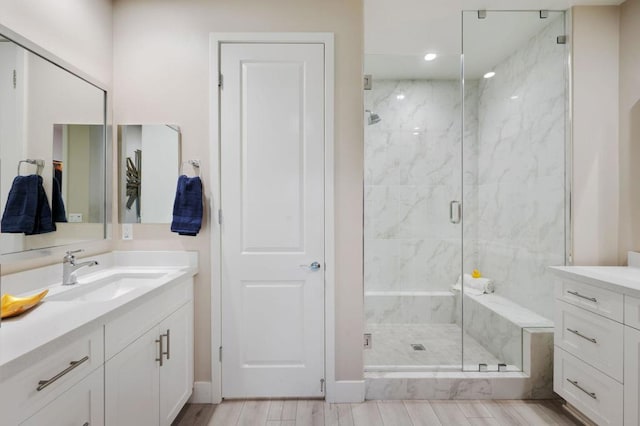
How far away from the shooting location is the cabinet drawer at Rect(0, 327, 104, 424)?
0.89 metres

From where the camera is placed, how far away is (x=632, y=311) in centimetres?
158

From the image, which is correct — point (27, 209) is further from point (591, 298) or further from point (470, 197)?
point (470, 197)

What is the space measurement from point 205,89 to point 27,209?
1.20 metres

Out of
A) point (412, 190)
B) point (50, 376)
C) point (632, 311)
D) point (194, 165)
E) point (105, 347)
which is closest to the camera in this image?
point (50, 376)

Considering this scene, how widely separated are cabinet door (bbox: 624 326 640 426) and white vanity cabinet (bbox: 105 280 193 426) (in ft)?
7.68

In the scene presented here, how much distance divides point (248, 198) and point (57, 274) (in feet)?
3.59

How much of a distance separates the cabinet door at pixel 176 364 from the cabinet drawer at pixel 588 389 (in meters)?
2.31

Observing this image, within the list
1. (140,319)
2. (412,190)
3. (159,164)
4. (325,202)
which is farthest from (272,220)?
(412,190)

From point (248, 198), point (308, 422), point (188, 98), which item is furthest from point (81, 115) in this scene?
point (308, 422)

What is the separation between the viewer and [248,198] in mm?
2166

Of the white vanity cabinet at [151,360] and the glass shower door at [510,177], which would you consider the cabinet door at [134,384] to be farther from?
the glass shower door at [510,177]

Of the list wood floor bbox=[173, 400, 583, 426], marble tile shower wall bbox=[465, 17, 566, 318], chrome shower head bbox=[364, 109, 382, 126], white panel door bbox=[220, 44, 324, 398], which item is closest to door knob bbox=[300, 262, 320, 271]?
white panel door bbox=[220, 44, 324, 398]

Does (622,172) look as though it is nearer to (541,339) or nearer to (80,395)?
(541,339)

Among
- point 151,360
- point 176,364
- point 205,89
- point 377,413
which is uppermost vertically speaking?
point 205,89
